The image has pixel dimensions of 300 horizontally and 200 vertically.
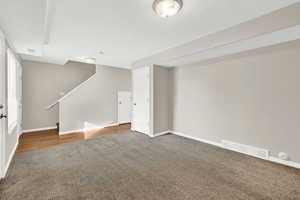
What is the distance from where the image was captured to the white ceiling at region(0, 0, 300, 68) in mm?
1677

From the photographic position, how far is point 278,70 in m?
2.35

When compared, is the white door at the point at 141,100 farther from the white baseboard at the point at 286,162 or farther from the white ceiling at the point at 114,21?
the white baseboard at the point at 286,162

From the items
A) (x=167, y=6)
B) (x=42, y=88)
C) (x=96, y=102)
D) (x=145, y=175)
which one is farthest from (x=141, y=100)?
(x=42, y=88)

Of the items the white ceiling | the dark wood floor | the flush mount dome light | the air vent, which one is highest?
the white ceiling

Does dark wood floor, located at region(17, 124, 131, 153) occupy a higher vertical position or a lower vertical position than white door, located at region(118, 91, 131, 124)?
lower

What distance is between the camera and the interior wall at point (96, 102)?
4.30 metres

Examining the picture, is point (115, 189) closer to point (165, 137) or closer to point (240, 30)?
point (165, 137)

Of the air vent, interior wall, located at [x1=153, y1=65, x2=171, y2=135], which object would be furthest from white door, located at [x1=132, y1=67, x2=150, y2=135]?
the air vent

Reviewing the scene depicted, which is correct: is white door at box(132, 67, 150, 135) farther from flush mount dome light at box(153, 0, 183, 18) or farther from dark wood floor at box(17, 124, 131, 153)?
flush mount dome light at box(153, 0, 183, 18)

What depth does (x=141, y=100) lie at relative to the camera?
425cm

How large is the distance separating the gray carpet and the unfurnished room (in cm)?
2

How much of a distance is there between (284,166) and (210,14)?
276 centimetres

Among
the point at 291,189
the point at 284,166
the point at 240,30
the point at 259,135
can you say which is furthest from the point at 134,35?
the point at 284,166

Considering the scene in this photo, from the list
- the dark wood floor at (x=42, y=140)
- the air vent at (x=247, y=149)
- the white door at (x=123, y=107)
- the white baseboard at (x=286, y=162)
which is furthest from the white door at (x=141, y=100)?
the white baseboard at (x=286, y=162)
